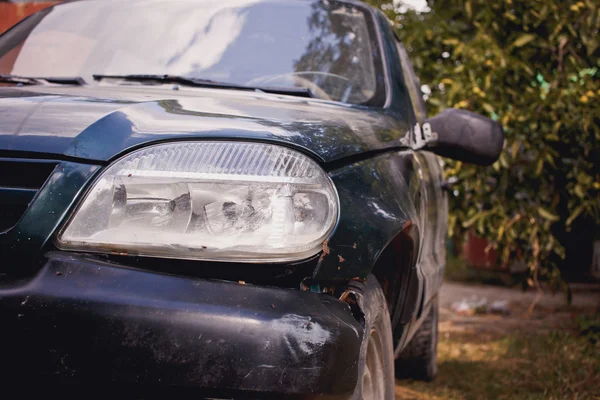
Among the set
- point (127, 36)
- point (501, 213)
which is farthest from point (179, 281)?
point (501, 213)

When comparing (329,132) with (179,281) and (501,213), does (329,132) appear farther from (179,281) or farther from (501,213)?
(501,213)

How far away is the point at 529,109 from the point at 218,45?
285cm

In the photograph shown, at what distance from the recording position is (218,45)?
2.60 metres

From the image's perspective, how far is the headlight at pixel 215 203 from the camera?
1539 millimetres

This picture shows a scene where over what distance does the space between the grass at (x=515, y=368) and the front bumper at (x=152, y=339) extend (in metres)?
2.49

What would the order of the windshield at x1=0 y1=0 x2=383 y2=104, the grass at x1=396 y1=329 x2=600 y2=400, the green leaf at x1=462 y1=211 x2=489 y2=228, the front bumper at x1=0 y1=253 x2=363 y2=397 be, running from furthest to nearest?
the green leaf at x1=462 y1=211 x2=489 y2=228 < the grass at x1=396 y1=329 x2=600 y2=400 < the windshield at x1=0 y1=0 x2=383 y2=104 < the front bumper at x1=0 y1=253 x2=363 y2=397

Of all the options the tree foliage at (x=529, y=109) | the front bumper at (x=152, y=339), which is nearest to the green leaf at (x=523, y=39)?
the tree foliage at (x=529, y=109)

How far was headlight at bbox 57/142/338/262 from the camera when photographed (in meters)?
1.54

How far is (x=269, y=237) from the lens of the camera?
1.56 meters

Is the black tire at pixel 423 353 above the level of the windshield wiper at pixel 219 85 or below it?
below

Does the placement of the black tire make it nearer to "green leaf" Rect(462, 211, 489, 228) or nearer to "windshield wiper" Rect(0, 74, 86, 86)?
"green leaf" Rect(462, 211, 489, 228)

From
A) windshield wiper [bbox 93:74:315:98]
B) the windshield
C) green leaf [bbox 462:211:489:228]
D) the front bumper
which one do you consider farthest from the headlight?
green leaf [bbox 462:211:489:228]

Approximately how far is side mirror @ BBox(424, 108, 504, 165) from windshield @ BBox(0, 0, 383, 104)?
0.24m

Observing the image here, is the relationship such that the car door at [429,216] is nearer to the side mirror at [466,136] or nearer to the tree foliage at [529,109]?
the side mirror at [466,136]
